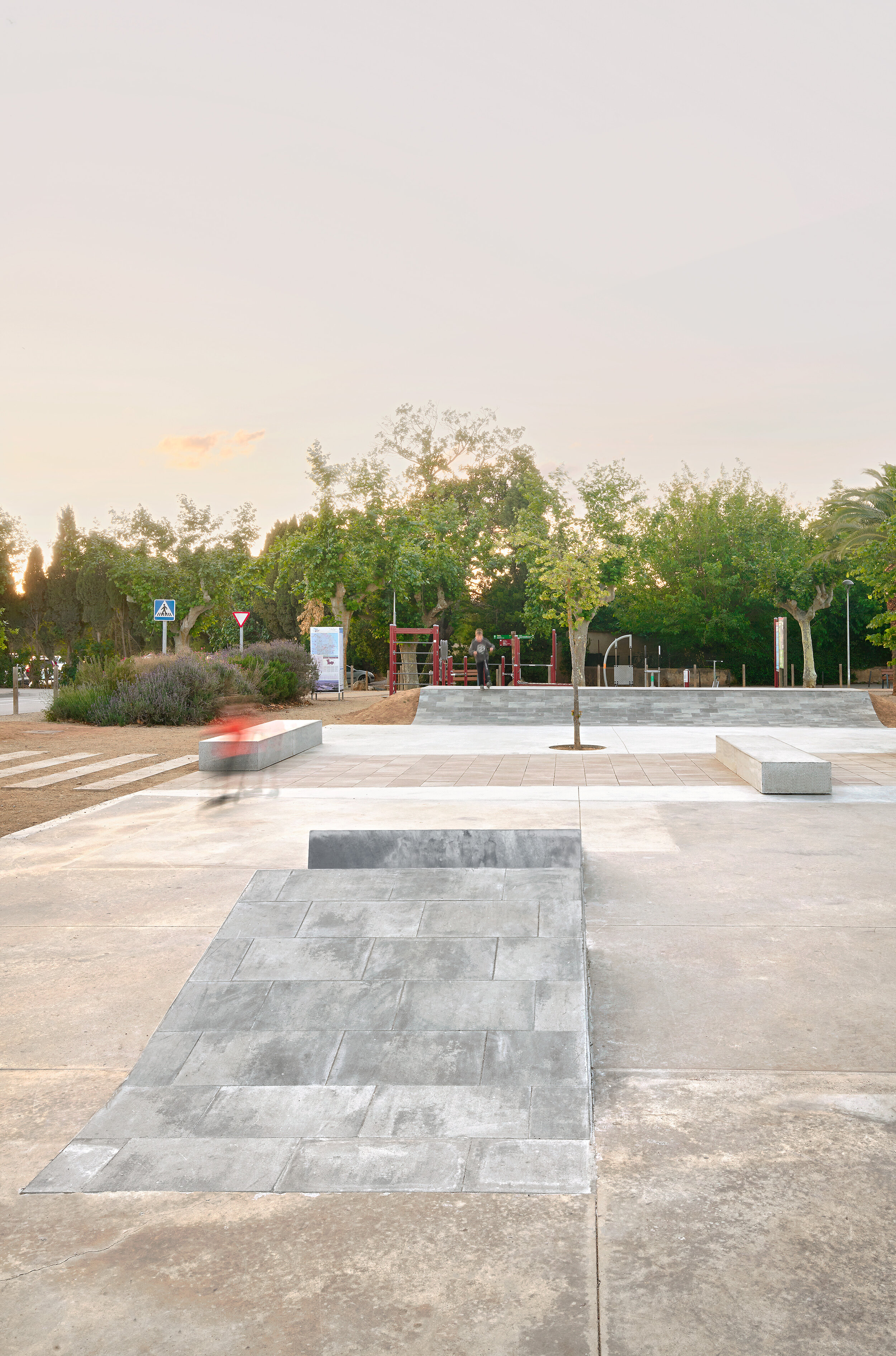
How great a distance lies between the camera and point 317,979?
3775 mm

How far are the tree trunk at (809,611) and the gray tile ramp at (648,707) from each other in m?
16.5

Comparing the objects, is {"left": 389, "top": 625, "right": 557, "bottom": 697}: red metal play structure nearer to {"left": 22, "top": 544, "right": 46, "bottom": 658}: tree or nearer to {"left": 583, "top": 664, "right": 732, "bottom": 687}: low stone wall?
{"left": 583, "top": 664, "right": 732, "bottom": 687}: low stone wall

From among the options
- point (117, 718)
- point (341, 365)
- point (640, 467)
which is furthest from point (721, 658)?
point (117, 718)

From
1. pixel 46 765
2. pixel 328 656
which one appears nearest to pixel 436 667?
pixel 328 656

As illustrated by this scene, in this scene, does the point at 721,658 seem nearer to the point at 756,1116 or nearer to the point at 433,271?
the point at 433,271

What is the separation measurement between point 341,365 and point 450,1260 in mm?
24114

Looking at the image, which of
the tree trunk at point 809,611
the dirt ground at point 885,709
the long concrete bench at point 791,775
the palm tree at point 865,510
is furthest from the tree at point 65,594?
the long concrete bench at point 791,775

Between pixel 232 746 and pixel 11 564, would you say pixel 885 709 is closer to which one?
pixel 232 746

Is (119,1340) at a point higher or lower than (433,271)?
lower

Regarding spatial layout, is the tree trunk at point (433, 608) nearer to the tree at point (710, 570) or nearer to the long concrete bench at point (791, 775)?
the tree at point (710, 570)

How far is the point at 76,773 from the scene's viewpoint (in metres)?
12.4

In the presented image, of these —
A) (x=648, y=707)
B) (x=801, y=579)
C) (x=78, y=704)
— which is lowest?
(x=648, y=707)

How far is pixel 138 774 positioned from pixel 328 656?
62.5 ft

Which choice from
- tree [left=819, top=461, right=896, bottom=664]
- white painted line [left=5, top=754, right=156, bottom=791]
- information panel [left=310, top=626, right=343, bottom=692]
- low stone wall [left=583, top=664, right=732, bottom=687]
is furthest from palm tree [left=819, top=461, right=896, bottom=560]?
white painted line [left=5, top=754, right=156, bottom=791]
